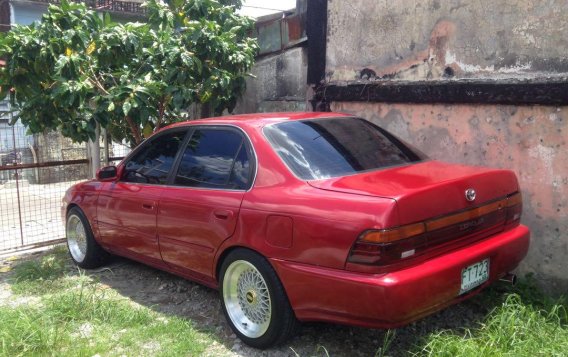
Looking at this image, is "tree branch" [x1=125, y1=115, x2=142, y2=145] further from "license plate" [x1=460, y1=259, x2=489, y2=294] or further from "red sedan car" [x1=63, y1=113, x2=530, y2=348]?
"license plate" [x1=460, y1=259, x2=489, y2=294]

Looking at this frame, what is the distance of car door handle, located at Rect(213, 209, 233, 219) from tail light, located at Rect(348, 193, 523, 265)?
3.27ft

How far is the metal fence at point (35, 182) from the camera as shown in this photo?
6824 millimetres

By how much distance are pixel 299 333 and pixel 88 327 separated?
1.65 meters

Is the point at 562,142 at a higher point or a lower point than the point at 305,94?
lower

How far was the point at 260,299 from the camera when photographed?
3.44 meters

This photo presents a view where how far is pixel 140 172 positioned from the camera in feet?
15.1

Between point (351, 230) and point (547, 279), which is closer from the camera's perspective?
point (351, 230)

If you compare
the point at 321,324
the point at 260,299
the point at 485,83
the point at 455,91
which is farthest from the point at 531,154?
the point at 260,299

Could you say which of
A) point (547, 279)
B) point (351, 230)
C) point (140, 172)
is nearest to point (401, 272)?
point (351, 230)

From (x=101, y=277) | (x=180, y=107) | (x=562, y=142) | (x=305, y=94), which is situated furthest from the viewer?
(x=305, y=94)

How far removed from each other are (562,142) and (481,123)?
684 mm

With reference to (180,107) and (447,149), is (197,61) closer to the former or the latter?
Answer: (180,107)

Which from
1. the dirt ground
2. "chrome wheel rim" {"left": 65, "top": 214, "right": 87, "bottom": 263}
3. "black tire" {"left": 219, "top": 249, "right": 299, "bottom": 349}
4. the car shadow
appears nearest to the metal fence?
"chrome wheel rim" {"left": 65, "top": 214, "right": 87, "bottom": 263}

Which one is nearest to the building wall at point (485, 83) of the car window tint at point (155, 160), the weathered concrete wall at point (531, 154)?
the weathered concrete wall at point (531, 154)
